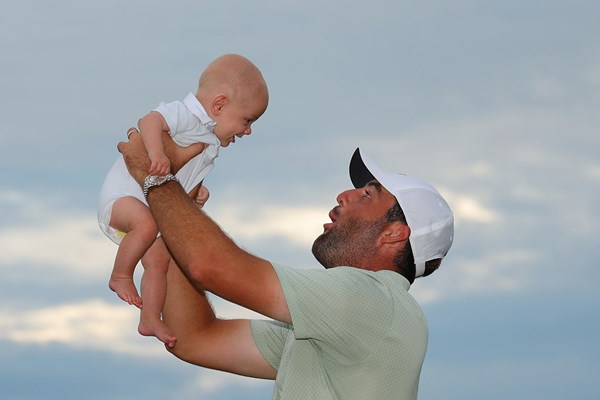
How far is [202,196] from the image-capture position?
241 inches

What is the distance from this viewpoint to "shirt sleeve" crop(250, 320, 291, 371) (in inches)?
238

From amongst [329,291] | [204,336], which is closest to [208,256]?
[329,291]

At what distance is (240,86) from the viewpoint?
5.87 meters

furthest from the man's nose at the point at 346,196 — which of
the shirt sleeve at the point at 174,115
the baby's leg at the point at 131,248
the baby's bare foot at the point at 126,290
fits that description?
the baby's bare foot at the point at 126,290

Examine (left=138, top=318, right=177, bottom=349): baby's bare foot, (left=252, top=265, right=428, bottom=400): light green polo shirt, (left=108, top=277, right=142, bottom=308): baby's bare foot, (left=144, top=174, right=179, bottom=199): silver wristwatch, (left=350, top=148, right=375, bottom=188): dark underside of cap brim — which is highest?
(left=350, top=148, right=375, bottom=188): dark underside of cap brim

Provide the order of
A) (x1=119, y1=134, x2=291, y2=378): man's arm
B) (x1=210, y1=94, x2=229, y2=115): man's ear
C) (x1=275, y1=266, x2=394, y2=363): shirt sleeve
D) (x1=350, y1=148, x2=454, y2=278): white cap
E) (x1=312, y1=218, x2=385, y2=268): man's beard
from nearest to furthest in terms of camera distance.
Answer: (x1=119, y1=134, x2=291, y2=378): man's arm, (x1=275, y1=266, x2=394, y2=363): shirt sleeve, (x1=312, y1=218, x2=385, y2=268): man's beard, (x1=350, y1=148, x2=454, y2=278): white cap, (x1=210, y1=94, x2=229, y2=115): man's ear

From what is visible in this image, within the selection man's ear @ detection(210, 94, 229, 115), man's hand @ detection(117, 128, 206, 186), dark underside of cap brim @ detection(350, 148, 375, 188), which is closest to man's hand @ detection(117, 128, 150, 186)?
man's hand @ detection(117, 128, 206, 186)

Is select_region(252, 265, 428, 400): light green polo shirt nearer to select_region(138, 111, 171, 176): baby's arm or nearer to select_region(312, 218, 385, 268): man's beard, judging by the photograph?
select_region(312, 218, 385, 268): man's beard

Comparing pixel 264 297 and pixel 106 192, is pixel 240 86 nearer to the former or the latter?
pixel 106 192

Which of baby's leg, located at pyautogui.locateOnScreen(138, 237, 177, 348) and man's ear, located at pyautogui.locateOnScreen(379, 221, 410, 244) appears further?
baby's leg, located at pyautogui.locateOnScreen(138, 237, 177, 348)

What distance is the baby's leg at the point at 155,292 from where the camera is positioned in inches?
231

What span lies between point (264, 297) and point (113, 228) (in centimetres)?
188

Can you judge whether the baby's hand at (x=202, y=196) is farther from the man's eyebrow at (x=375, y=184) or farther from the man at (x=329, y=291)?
the man's eyebrow at (x=375, y=184)

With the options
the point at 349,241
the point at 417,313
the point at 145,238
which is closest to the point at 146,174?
the point at 145,238
